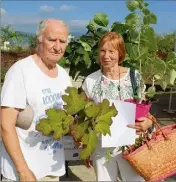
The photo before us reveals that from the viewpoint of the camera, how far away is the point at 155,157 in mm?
2098

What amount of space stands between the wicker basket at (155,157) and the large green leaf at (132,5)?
0.78m

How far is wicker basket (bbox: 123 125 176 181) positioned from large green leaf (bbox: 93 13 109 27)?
92 centimetres

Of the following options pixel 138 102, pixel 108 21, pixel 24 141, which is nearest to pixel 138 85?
pixel 138 102

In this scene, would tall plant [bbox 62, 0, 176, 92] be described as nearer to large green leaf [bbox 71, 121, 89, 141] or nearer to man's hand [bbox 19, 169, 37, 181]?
large green leaf [bbox 71, 121, 89, 141]

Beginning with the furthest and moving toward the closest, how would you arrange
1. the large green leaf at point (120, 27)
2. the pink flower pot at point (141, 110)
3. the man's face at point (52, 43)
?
the large green leaf at point (120, 27) → the pink flower pot at point (141, 110) → the man's face at point (52, 43)

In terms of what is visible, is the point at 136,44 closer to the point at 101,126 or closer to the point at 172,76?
the point at 172,76

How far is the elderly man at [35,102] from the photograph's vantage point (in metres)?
1.72

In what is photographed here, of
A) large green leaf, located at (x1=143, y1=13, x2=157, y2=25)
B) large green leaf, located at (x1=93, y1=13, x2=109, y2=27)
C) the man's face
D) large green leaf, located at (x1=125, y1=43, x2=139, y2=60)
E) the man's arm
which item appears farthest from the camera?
large green leaf, located at (x1=93, y1=13, x2=109, y2=27)

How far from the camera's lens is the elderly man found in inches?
67.9

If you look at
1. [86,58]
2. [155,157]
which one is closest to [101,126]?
[155,157]

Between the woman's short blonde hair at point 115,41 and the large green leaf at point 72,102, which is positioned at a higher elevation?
the woman's short blonde hair at point 115,41

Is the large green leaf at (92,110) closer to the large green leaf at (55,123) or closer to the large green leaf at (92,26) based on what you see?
the large green leaf at (55,123)

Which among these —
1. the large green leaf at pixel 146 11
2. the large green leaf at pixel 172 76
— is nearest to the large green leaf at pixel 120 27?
the large green leaf at pixel 146 11

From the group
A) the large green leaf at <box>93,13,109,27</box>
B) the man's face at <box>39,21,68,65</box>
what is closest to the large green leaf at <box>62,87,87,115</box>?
the man's face at <box>39,21,68,65</box>
